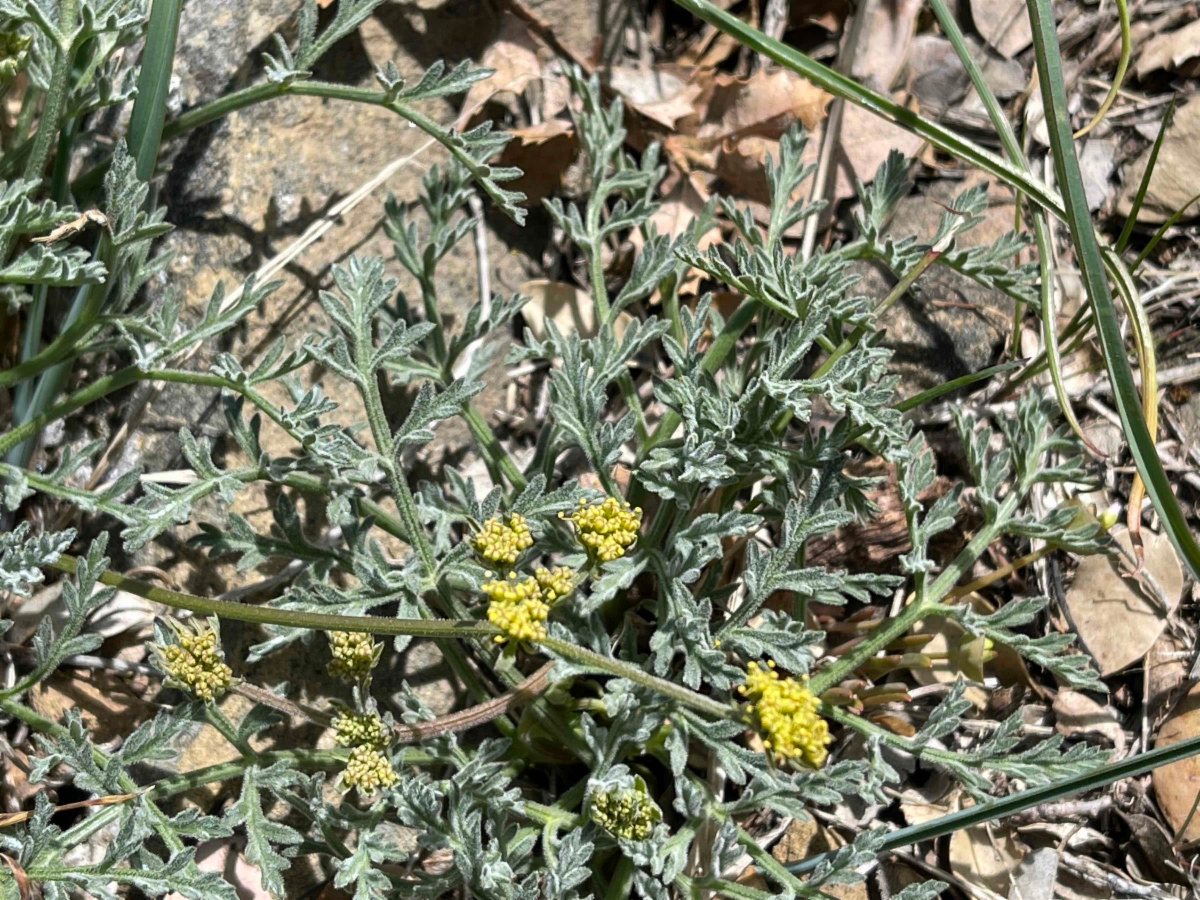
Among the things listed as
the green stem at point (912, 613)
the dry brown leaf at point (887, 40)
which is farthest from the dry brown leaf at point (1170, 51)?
the green stem at point (912, 613)

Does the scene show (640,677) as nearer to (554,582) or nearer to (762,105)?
(554,582)

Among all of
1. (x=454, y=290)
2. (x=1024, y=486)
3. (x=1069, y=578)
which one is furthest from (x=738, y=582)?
(x=454, y=290)

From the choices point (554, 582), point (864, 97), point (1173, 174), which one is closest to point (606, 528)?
point (554, 582)

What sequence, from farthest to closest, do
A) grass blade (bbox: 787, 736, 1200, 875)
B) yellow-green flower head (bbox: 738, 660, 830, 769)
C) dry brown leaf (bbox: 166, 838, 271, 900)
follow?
1. dry brown leaf (bbox: 166, 838, 271, 900)
2. grass blade (bbox: 787, 736, 1200, 875)
3. yellow-green flower head (bbox: 738, 660, 830, 769)

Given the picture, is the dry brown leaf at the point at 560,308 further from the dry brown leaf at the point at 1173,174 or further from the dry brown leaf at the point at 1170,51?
the dry brown leaf at the point at 1170,51

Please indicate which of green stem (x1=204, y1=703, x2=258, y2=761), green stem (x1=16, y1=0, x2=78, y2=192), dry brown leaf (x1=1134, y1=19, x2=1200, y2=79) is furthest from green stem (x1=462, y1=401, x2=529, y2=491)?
dry brown leaf (x1=1134, y1=19, x2=1200, y2=79)

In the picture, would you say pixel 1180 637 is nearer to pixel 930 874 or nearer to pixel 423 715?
pixel 930 874

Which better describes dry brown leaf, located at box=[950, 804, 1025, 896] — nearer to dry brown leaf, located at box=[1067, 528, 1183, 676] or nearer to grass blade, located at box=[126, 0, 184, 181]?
dry brown leaf, located at box=[1067, 528, 1183, 676]
